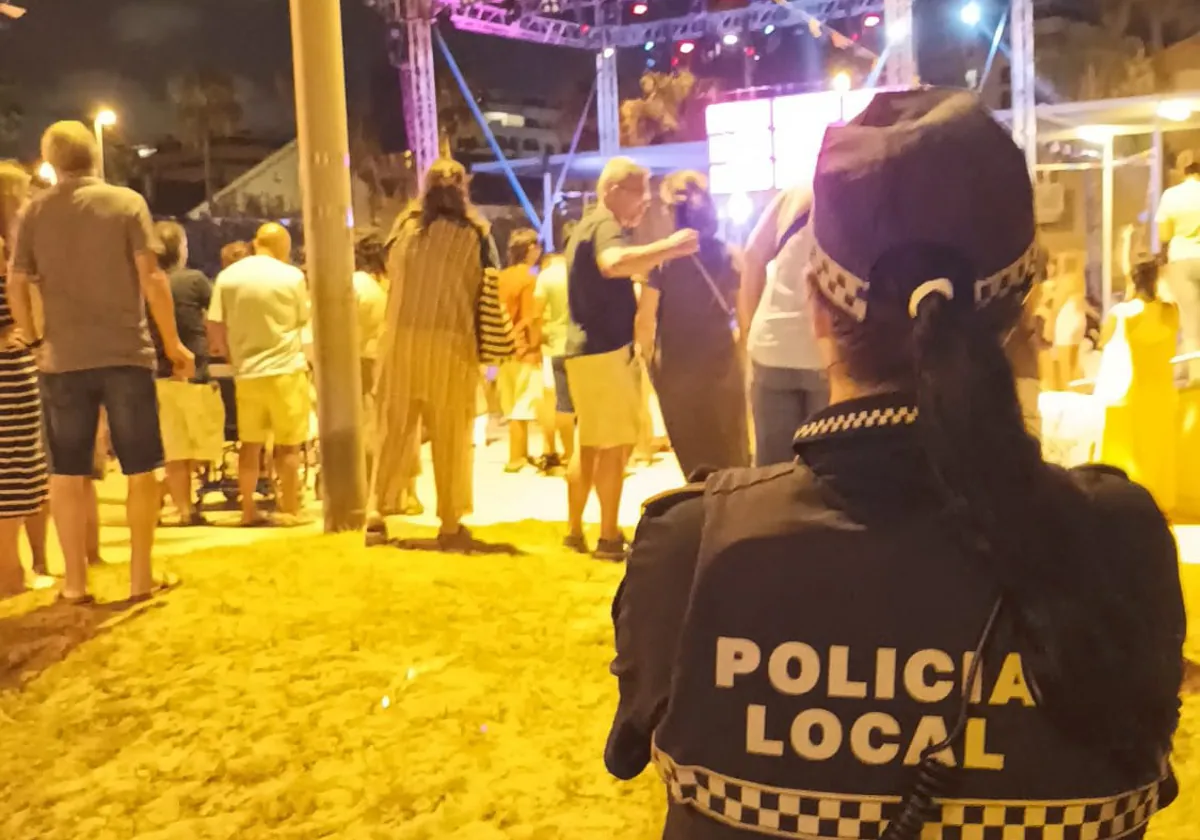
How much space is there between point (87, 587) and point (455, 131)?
15.0m

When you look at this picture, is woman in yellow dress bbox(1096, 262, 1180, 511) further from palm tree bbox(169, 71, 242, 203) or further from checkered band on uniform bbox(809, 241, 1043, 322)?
palm tree bbox(169, 71, 242, 203)

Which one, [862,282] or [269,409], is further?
[269,409]

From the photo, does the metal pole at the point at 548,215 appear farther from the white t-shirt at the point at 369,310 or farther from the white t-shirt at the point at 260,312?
the white t-shirt at the point at 260,312

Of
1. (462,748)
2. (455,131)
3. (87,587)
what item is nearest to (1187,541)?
(462,748)

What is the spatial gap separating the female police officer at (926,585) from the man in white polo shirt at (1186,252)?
20.9ft

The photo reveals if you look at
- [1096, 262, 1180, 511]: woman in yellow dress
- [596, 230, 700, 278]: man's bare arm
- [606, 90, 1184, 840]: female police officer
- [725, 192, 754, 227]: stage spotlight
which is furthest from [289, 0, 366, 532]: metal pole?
[725, 192, 754, 227]: stage spotlight

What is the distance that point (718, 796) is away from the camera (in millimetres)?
1039

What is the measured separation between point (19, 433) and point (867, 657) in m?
4.21

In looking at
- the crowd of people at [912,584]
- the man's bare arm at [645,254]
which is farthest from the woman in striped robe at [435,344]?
the crowd of people at [912,584]

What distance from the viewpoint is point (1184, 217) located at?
22.1 ft

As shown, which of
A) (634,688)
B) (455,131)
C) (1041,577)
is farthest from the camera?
(455,131)

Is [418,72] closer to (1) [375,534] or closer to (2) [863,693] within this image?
(1) [375,534]

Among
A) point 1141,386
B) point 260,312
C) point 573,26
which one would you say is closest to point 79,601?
point 260,312

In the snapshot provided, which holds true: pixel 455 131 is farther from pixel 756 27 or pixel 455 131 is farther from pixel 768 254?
pixel 768 254
